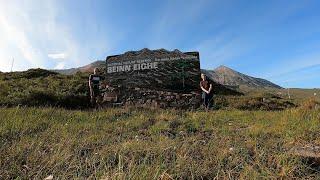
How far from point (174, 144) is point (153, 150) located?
21.0 inches

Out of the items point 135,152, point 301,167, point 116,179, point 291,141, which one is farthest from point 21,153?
point 291,141

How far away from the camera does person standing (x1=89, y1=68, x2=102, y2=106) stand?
1717 centimetres

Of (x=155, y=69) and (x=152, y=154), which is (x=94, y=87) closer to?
(x=155, y=69)

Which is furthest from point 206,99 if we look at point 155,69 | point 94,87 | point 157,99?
point 155,69

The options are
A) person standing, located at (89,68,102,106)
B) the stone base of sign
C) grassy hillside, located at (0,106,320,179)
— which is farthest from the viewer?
person standing, located at (89,68,102,106)

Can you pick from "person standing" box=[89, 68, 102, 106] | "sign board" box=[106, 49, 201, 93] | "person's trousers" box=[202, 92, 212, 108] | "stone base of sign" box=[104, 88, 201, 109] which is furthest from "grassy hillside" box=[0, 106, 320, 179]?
"sign board" box=[106, 49, 201, 93]

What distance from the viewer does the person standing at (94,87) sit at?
17.2 meters

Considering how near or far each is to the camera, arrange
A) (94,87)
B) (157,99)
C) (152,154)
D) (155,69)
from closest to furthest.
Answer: (152,154), (157,99), (94,87), (155,69)

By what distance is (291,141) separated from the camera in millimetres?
7270

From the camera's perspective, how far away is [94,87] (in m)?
17.5

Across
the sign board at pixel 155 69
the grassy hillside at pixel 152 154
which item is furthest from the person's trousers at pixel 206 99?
the sign board at pixel 155 69

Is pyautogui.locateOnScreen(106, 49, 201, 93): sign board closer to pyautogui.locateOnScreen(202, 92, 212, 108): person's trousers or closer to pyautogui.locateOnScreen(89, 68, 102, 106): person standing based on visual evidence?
pyautogui.locateOnScreen(89, 68, 102, 106): person standing

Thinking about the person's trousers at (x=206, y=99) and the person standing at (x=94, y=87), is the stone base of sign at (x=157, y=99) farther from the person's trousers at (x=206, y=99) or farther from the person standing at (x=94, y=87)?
the person's trousers at (x=206, y=99)

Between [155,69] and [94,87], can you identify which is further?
[155,69]
